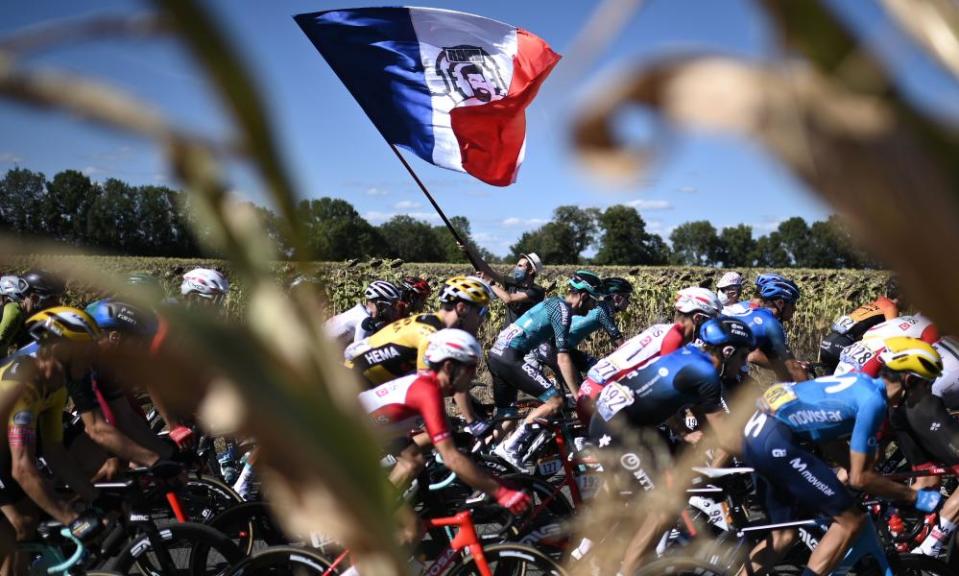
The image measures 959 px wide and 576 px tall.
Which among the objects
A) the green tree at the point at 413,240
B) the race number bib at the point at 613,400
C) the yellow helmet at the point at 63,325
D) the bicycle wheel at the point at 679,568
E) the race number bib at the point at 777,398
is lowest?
the green tree at the point at 413,240

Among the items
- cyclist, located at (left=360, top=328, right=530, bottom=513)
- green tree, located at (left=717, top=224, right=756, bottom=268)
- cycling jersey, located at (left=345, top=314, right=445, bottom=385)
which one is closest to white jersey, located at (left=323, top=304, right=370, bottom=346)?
Result: cycling jersey, located at (left=345, top=314, right=445, bottom=385)

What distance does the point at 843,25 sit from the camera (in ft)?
0.74

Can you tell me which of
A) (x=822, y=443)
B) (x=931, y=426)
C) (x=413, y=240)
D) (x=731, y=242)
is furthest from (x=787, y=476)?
(x=413, y=240)

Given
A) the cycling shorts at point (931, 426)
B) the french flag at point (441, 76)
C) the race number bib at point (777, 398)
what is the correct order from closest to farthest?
the race number bib at point (777, 398) → the cycling shorts at point (931, 426) → the french flag at point (441, 76)

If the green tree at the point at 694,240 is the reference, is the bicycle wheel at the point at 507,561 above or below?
below

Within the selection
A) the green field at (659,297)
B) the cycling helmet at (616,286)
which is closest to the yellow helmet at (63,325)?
the cycling helmet at (616,286)

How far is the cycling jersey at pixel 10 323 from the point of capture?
289 inches

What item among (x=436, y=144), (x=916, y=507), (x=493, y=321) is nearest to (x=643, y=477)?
(x=916, y=507)

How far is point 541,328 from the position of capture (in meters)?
8.56

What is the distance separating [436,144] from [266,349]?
7.35 m

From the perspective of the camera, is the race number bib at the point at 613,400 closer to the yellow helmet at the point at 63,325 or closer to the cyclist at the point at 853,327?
the yellow helmet at the point at 63,325

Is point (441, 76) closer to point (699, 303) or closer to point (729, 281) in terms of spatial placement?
point (699, 303)

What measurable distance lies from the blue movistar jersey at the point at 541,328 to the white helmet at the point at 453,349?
3.53 m

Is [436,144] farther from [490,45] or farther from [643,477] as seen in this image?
[643,477]
